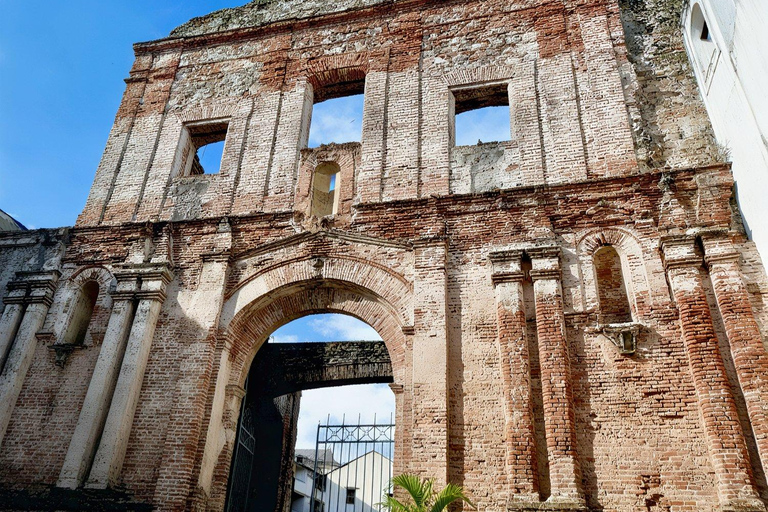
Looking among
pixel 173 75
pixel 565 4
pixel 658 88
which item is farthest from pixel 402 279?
pixel 173 75

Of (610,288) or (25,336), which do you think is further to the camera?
(25,336)

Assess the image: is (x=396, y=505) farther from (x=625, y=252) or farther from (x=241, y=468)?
(x=625, y=252)

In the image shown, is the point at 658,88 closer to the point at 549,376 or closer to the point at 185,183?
the point at 549,376

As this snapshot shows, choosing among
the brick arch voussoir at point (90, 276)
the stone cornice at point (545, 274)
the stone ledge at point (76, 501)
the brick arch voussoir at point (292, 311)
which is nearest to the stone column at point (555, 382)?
the stone cornice at point (545, 274)

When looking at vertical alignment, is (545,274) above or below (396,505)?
above

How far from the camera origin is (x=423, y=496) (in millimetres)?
6328

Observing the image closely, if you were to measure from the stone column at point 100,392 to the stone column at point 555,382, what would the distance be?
5762mm

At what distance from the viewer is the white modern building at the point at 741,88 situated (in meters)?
6.65

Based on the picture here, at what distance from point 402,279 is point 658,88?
495 cm

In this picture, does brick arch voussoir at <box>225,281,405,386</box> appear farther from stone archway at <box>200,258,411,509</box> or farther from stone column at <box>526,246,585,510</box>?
stone column at <box>526,246,585,510</box>

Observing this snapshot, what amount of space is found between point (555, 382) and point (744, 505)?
2.11 meters

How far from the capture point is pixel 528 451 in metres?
6.69

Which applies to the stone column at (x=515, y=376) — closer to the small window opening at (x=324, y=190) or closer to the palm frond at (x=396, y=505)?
the palm frond at (x=396, y=505)

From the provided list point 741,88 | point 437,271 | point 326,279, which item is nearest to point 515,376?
point 437,271
